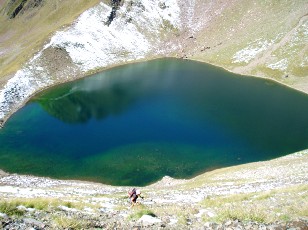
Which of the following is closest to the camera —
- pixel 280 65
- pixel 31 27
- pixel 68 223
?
pixel 68 223

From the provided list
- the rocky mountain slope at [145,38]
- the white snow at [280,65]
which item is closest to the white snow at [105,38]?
the rocky mountain slope at [145,38]

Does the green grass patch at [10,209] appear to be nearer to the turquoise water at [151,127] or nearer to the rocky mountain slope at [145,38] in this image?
the turquoise water at [151,127]

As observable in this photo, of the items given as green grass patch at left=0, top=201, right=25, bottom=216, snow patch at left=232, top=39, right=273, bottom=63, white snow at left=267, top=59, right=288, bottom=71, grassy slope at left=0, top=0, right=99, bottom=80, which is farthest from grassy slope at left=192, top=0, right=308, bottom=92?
green grass patch at left=0, top=201, right=25, bottom=216

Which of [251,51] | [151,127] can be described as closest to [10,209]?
[151,127]

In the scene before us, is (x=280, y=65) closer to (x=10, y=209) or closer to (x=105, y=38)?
(x=105, y=38)

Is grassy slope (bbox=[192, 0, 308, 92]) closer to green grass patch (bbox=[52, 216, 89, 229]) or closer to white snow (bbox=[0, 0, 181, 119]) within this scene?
white snow (bbox=[0, 0, 181, 119])

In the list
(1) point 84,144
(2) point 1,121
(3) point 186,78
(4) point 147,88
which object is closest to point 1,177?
(1) point 84,144

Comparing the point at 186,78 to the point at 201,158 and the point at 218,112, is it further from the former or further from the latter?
the point at 201,158
